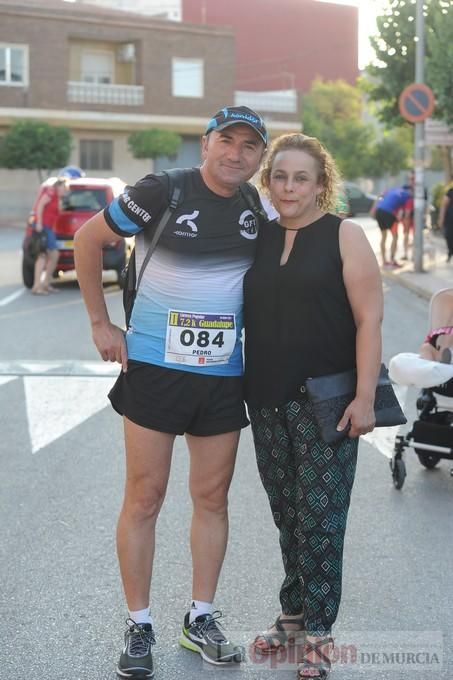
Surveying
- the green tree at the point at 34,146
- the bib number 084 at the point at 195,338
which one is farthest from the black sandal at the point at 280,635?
the green tree at the point at 34,146

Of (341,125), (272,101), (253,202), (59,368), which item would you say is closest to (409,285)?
(59,368)

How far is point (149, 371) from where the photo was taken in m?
4.05

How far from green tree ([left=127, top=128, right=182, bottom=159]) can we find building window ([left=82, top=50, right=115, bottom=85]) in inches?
133

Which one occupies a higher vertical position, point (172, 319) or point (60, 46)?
point (60, 46)

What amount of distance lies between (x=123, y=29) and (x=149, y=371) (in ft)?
158

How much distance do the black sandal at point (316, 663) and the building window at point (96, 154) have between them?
47791 mm

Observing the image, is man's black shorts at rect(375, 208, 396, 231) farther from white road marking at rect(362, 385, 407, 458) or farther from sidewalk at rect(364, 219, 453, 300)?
white road marking at rect(362, 385, 407, 458)

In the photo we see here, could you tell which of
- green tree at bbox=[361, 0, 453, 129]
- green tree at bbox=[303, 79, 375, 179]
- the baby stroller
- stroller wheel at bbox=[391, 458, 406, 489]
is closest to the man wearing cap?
the baby stroller

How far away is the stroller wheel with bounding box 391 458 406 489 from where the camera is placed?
6.57 m

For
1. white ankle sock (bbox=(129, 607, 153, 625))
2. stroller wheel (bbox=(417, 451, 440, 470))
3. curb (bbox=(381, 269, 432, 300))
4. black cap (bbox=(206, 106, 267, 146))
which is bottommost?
stroller wheel (bbox=(417, 451, 440, 470))

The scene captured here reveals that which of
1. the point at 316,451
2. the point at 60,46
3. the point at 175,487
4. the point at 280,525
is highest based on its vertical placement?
the point at 60,46

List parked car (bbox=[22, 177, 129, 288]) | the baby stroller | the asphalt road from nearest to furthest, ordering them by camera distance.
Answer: the asphalt road → the baby stroller → parked car (bbox=[22, 177, 129, 288])

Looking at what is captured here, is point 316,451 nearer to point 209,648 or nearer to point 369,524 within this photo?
point 209,648

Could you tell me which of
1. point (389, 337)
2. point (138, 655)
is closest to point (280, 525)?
point (138, 655)
